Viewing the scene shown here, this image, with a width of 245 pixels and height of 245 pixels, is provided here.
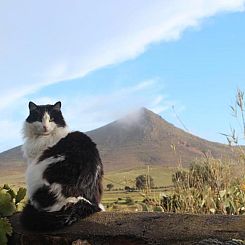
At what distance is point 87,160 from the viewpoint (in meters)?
4.44

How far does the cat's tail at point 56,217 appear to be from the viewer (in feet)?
13.7

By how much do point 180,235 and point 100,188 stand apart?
1339 millimetres

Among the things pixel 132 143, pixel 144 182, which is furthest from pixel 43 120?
pixel 132 143

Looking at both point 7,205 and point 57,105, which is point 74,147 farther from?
point 57,105

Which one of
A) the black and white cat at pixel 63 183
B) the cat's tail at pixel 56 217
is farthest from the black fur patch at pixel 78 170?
the cat's tail at pixel 56 217

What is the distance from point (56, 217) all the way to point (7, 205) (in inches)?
30.6

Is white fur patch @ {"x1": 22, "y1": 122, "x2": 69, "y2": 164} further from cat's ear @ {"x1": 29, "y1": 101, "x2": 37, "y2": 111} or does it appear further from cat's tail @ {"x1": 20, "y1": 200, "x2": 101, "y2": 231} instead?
cat's tail @ {"x1": 20, "y1": 200, "x2": 101, "y2": 231}

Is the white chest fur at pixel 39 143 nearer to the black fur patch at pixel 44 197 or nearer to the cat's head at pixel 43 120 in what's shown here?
the cat's head at pixel 43 120

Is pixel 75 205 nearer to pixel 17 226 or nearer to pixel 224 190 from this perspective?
pixel 17 226

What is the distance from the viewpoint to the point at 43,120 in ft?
17.0

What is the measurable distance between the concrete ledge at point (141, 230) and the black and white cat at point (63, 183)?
0.35 ft

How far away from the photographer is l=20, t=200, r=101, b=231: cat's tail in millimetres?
4176

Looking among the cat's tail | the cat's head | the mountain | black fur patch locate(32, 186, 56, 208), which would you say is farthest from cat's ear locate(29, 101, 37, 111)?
the mountain

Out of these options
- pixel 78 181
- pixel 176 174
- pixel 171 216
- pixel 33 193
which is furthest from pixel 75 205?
pixel 176 174
